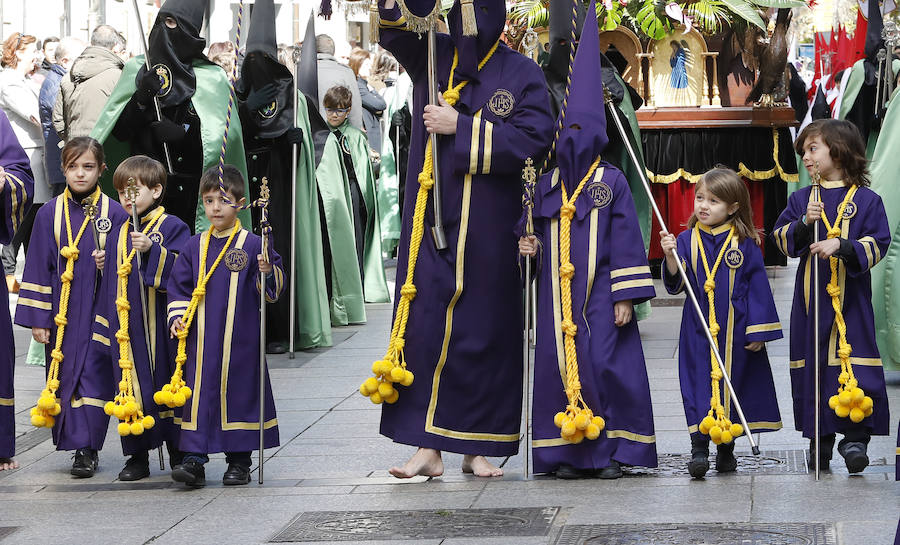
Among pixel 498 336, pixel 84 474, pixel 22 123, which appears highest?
pixel 22 123

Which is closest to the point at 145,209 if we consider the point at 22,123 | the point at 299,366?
the point at 299,366

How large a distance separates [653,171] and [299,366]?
5.41 metres

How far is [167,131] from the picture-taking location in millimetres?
9578

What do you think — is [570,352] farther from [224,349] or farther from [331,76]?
[331,76]

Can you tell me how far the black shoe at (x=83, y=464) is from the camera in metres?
7.38

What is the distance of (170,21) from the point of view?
9.71 meters

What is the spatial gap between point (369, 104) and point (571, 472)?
10.7 metres

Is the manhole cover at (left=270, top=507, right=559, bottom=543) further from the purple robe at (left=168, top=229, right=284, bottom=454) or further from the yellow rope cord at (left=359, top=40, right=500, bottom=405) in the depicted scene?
the purple robe at (left=168, top=229, right=284, bottom=454)

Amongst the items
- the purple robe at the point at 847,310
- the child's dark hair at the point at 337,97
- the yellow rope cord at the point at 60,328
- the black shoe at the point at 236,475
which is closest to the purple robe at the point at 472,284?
the black shoe at the point at 236,475

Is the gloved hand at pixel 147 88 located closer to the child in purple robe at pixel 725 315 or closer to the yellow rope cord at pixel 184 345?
the yellow rope cord at pixel 184 345

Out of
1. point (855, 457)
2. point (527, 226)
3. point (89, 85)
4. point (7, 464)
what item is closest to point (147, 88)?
point (89, 85)

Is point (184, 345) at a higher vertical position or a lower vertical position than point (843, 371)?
higher

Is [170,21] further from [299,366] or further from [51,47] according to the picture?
[51,47]

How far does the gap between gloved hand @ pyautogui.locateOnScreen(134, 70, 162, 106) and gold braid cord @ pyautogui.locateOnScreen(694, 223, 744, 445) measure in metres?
3.68
